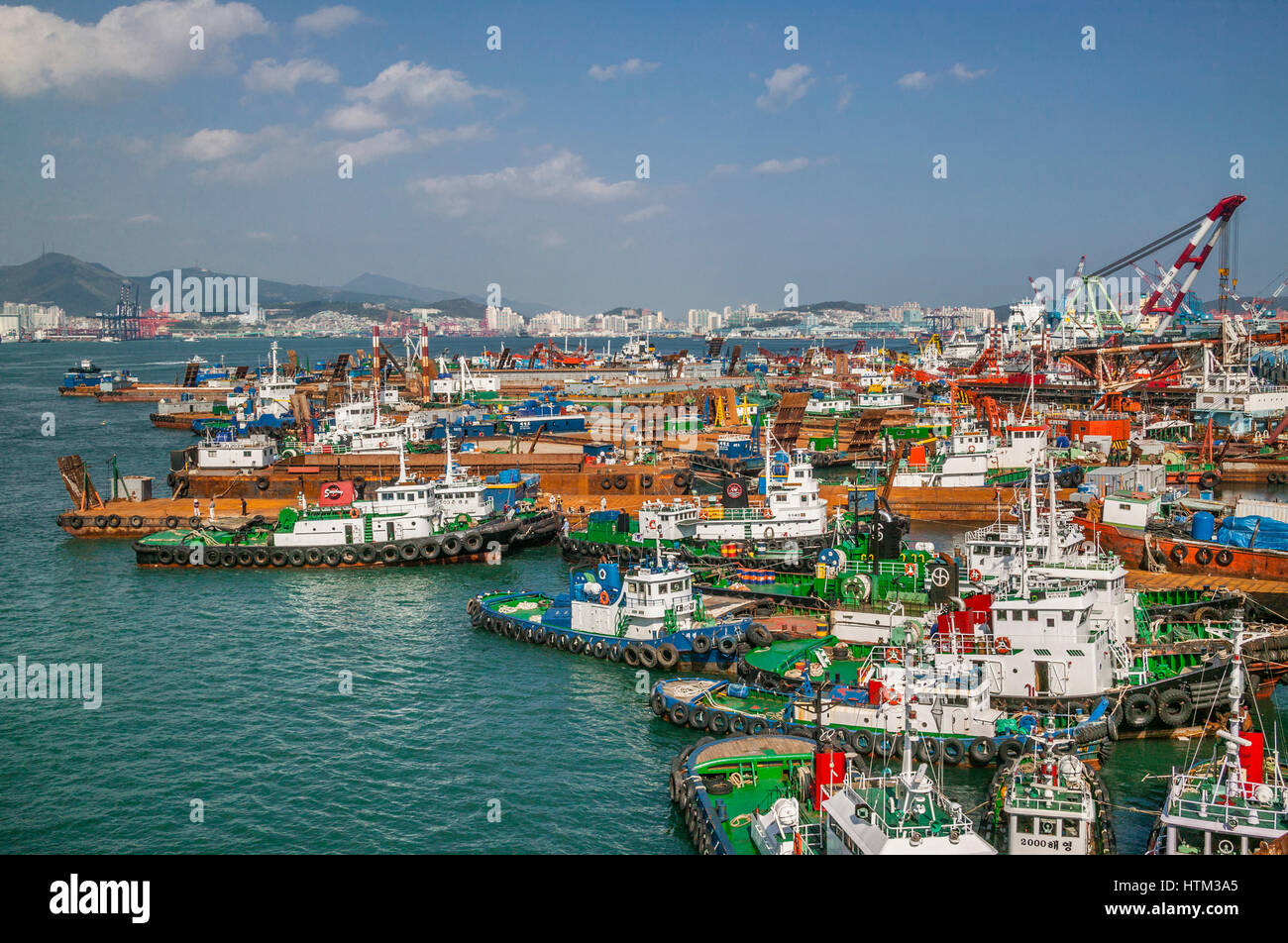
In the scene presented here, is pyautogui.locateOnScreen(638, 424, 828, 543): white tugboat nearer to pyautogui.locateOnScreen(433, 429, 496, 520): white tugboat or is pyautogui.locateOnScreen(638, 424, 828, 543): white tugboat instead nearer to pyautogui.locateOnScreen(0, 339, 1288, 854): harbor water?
pyautogui.locateOnScreen(0, 339, 1288, 854): harbor water

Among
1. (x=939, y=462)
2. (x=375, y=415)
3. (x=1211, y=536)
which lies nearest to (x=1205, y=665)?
(x=1211, y=536)

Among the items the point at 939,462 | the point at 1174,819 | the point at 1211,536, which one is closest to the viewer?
the point at 1174,819

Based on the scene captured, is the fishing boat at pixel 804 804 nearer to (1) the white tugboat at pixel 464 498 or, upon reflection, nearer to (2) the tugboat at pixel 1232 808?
(2) the tugboat at pixel 1232 808

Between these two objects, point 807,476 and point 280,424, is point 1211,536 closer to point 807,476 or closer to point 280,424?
point 807,476

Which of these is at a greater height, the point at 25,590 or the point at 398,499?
the point at 398,499

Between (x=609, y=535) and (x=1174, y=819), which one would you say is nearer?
(x=1174, y=819)

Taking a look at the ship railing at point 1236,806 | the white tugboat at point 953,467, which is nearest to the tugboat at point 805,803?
the ship railing at point 1236,806
